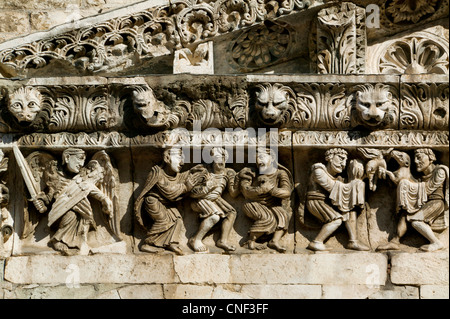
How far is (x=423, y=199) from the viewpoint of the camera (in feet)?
28.8

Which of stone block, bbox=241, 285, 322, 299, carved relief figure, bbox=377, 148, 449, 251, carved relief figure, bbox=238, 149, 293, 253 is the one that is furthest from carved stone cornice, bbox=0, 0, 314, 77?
stone block, bbox=241, 285, 322, 299

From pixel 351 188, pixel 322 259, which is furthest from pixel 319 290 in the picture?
pixel 351 188

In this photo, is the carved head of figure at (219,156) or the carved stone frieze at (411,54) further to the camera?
the carved stone frieze at (411,54)

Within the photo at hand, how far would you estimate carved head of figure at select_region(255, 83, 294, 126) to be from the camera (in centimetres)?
878

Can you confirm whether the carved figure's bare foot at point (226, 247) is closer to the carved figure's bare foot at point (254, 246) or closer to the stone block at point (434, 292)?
the carved figure's bare foot at point (254, 246)

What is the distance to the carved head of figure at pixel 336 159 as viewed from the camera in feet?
28.9

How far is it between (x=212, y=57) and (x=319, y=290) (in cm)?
189

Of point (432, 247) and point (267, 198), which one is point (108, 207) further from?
point (432, 247)

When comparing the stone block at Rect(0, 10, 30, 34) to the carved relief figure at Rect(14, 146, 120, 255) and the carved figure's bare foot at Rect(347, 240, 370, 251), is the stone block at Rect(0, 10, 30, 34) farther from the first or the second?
the carved figure's bare foot at Rect(347, 240, 370, 251)

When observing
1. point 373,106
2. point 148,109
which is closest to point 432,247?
point 373,106

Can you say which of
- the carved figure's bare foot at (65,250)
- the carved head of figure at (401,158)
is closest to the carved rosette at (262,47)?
the carved head of figure at (401,158)

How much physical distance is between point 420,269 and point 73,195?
2.49m

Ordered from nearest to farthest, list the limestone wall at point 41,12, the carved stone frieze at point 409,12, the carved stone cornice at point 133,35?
the carved stone cornice at point 133,35 → the carved stone frieze at point 409,12 → the limestone wall at point 41,12
